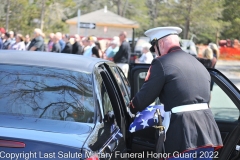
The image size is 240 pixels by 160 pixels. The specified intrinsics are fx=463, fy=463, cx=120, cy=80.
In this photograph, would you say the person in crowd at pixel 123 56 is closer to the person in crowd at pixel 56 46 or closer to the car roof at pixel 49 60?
the person in crowd at pixel 56 46

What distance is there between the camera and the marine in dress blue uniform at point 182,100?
3.47 meters

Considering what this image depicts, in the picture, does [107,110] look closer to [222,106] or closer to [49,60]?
[49,60]

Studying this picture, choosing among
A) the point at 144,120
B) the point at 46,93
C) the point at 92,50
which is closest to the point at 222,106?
the point at 92,50

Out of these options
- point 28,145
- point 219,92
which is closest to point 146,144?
point 28,145

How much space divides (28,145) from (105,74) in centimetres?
156

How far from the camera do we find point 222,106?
11312 mm

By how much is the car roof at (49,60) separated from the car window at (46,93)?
0.18 ft

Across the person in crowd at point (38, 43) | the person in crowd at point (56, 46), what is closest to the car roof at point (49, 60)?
the person in crowd at point (38, 43)

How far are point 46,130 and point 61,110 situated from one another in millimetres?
421

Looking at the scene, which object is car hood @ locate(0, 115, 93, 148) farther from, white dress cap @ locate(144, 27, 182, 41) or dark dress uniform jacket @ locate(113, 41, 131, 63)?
dark dress uniform jacket @ locate(113, 41, 131, 63)

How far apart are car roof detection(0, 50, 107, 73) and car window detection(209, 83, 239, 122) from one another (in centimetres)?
250

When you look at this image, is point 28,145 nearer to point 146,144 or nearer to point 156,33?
point 156,33

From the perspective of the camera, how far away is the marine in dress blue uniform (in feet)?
11.4

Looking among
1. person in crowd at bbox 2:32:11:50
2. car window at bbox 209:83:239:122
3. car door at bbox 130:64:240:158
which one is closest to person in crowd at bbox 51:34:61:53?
person in crowd at bbox 2:32:11:50
